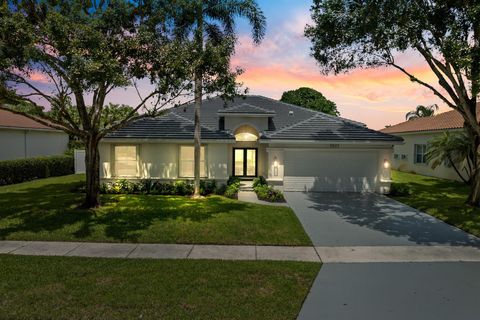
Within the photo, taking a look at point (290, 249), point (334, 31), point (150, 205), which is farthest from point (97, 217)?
point (334, 31)

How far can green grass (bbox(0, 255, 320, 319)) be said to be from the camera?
526cm

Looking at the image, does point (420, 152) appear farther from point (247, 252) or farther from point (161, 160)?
point (247, 252)

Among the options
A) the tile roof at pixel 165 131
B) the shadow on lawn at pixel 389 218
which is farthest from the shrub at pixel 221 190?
the shadow on lawn at pixel 389 218

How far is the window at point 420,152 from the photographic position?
27197mm

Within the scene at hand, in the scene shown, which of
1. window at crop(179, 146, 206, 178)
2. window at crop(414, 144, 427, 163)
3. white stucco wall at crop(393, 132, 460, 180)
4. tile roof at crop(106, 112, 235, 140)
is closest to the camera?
tile roof at crop(106, 112, 235, 140)

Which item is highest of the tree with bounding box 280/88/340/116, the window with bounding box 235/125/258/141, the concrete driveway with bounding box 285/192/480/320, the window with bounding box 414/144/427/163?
the tree with bounding box 280/88/340/116

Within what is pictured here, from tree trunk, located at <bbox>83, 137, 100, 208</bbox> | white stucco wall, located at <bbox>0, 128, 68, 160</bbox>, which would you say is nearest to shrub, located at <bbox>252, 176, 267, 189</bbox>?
tree trunk, located at <bbox>83, 137, 100, 208</bbox>

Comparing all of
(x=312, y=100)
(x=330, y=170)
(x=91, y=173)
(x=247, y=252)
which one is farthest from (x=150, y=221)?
(x=312, y=100)

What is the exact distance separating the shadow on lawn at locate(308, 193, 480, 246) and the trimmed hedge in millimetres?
17992

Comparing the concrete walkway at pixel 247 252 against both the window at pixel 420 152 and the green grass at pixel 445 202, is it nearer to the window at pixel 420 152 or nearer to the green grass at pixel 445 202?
the green grass at pixel 445 202

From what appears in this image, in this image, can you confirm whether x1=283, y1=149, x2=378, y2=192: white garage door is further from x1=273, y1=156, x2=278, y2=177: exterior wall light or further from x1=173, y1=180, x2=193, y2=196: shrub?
x1=173, y1=180, x2=193, y2=196: shrub

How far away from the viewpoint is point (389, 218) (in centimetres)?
1238

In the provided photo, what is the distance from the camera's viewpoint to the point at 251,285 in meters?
6.29

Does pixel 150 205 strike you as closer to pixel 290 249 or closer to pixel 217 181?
pixel 217 181
